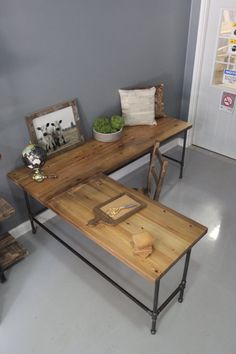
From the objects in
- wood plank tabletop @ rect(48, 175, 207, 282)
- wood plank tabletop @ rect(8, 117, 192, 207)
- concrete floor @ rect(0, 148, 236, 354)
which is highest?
wood plank tabletop @ rect(8, 117, 192, 207)

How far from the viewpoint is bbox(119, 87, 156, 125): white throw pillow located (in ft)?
9.48

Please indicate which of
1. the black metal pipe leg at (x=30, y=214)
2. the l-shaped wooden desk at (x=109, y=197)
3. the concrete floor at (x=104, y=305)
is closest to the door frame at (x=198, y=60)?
the l-shaped wooden desk at (x=109, y=197)

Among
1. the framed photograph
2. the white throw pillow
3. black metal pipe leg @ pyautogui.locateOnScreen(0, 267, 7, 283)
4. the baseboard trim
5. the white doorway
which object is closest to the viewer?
black metal pipe leg @ pyautogui.locateOnScreen(0, 267, 7, 283)

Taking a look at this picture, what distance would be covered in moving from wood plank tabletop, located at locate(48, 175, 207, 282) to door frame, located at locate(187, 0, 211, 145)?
1.95 metres

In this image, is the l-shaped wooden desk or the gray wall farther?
the gray wall

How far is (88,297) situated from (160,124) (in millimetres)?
1738

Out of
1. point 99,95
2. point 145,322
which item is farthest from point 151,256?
point 99,95

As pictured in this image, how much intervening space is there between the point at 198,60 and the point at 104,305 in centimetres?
266

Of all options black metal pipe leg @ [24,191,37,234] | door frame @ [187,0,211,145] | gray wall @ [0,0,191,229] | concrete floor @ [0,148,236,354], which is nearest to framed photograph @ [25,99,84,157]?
gray wall @ [0,0,191,229]

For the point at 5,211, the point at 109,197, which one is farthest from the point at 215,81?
the point at 5,211

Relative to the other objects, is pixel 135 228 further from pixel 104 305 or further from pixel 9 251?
pixel 9 251

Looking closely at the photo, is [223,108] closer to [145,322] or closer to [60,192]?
[60,192]

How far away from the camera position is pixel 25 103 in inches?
88.6

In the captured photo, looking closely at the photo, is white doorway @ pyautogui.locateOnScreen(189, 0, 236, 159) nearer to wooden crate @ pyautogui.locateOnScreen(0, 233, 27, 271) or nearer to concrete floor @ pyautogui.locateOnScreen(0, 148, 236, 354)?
concrete floor @ pyautogui.locateOnScreen(0, 148, 236, 354)
